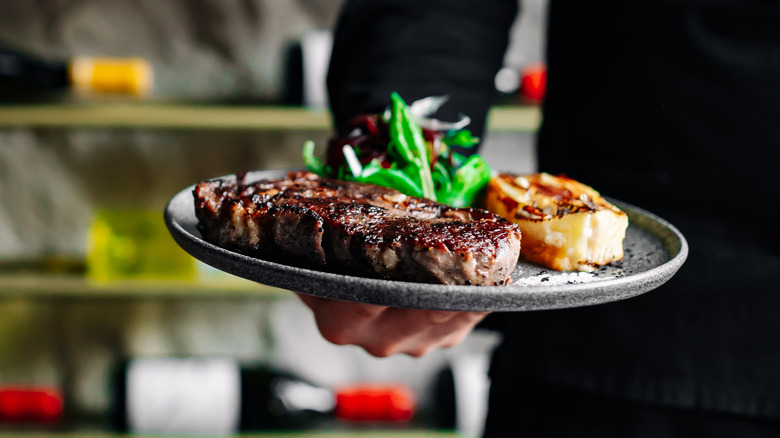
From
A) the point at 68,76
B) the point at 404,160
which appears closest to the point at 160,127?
the point at 68,76

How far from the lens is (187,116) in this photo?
77.5 inches

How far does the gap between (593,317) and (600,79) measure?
423 millimetres

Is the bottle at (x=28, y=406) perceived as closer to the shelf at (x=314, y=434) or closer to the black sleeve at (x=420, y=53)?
the shelf at (x=314, y=434)

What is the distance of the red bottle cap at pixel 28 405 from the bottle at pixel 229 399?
0.21m

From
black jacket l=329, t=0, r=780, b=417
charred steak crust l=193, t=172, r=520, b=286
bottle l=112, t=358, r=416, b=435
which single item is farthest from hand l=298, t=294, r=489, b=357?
bottle l=112, t=358, r=416, b=435

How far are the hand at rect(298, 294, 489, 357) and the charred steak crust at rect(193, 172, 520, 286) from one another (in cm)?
11

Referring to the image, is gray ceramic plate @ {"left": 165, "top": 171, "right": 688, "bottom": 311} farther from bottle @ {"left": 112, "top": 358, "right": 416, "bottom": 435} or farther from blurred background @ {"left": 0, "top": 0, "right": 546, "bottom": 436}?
bottle @ {"left": 112, "top": 358, "right": 416, "bottom": 435}

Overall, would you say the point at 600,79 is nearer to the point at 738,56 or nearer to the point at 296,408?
the point at 738,56

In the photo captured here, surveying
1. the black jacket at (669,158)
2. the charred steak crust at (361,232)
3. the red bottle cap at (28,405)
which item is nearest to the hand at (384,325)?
the charred steak crust at (361,232)

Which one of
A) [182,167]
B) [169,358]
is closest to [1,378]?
[169,358]

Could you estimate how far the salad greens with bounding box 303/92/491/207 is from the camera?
3.14 ft

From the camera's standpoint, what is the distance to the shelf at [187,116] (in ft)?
6.38

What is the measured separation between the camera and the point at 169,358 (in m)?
2.44

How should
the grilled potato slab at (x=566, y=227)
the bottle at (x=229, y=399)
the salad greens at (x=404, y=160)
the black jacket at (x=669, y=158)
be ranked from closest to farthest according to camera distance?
the grilled potato slab at (x=566, y=227), the salad greens at (x=404, y=160), the black jacket at (x=669, y=158), the bottle at (x=229, y=399)
